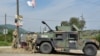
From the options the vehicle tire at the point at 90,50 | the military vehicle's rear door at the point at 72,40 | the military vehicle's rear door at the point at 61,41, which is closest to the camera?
the vehicle tire at the point at 90,50

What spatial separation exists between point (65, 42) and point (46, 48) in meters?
1.50

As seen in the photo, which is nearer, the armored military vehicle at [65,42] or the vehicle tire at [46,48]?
the armored military vehicle at [65,42]

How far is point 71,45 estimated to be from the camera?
24.8 metres

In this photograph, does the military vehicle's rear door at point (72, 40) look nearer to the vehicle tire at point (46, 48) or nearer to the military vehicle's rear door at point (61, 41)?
the military vehicle's rear door at point (61, 41)

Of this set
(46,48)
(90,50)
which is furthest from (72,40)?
(46,48)

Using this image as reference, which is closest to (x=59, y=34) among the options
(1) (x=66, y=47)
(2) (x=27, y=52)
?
(1) (x=66, y=47)

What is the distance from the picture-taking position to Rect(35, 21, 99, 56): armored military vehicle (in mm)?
24500

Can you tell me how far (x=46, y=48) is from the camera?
2527 centimetres

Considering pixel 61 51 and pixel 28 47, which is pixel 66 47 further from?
pixel 28 47

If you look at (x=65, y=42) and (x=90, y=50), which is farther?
(x=65, y=42)

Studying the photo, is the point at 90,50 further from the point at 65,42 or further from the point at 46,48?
the point at 46,48

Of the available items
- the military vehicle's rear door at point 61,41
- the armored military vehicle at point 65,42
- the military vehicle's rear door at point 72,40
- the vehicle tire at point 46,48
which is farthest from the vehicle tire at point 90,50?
the vehicle tire at point 46,48

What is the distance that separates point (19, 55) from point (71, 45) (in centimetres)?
408

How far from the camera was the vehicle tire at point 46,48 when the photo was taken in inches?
991
